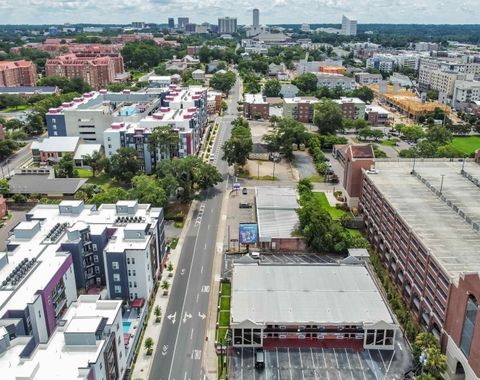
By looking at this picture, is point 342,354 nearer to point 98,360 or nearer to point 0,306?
point 98,360

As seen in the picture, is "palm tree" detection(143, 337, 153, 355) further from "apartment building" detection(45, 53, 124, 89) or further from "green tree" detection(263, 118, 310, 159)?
"apartment building" detection(45, 53, 124, 89)

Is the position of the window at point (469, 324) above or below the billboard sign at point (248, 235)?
above

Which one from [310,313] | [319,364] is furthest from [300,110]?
[319,364]

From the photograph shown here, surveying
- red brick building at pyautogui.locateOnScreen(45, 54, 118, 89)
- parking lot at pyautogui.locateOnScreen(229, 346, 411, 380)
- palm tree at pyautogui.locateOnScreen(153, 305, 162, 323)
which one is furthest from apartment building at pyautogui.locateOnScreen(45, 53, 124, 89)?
parking lot at pyautogui.locateOnScreen(229, 346, 411, 380)

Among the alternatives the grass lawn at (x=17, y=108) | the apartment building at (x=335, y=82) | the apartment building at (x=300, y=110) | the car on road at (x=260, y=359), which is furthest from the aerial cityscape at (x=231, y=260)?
the apartment building at (x=335, y=82)

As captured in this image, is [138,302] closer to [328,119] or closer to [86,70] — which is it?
[328,119]

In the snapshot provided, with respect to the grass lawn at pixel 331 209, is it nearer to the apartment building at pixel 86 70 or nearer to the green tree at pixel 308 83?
the green tree at pixel 308 83
